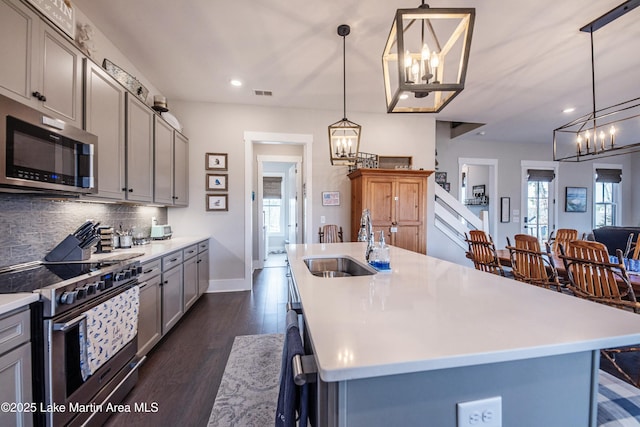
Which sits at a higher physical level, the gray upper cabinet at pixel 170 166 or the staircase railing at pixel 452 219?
the gray upper cabinet at pixel 170 166

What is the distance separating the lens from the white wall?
4.06 meters

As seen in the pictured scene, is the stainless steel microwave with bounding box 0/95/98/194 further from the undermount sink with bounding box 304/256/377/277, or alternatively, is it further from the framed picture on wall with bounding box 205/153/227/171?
the framed picture on wall with bounding box 205/153/227/171

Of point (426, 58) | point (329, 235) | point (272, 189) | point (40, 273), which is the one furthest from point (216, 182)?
point (272, 189)

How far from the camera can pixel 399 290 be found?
1229 millimetres

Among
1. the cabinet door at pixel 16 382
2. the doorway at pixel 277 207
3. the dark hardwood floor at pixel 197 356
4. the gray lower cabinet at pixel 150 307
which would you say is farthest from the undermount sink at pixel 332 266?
the doorway at pixel 277 207

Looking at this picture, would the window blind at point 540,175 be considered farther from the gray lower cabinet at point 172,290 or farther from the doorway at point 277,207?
the gray lower cabinet at point 172,290

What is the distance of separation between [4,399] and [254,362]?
1477 millimetres

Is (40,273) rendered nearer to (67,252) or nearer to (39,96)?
(67,252)

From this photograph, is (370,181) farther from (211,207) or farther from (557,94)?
(557,94)

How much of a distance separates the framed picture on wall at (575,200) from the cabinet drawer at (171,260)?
886 centimetres

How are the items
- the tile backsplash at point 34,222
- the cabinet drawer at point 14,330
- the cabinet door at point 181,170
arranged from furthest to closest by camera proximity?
the cabinet door at point 181,170 < the tile backsplash at point 34,222 < the cabinet drawer at point 14,330

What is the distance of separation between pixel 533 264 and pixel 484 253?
0.44m

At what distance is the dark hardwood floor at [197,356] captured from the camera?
5.51 ft

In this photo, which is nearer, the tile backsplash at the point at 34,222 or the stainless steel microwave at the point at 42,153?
the stainless steel microwave at the point at 42,153
